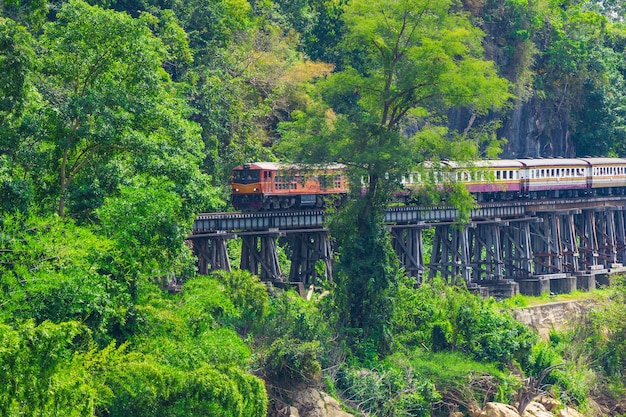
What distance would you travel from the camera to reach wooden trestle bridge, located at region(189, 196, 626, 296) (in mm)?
38094

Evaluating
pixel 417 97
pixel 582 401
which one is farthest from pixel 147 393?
pixel 582 401

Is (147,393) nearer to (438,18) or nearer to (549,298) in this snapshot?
(438,18)

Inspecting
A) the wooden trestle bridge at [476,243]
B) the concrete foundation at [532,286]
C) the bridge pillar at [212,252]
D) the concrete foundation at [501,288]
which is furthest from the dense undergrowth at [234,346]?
the concrete foundation at [532,286]

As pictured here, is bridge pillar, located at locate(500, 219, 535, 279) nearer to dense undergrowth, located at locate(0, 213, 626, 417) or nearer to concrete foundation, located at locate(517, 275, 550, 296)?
concrete foundation, located at locate(517, 275, 550, 296)

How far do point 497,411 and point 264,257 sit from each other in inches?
426

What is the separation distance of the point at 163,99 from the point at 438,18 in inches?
362

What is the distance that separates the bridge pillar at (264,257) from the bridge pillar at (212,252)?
1194mm

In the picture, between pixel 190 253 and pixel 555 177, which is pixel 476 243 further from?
pixel 190 253

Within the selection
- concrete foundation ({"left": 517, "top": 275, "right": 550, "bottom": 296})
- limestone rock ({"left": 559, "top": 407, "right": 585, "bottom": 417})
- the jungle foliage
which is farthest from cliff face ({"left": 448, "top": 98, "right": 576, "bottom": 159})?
limestone rock ({"left": 559, "top": 407, "right": 585, "bottom": 417})

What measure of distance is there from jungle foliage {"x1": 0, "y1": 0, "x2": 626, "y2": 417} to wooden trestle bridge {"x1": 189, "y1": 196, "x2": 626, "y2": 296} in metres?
2.99

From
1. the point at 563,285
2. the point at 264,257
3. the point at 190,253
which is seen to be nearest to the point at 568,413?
the point at 264,257

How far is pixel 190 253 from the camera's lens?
29.9 m

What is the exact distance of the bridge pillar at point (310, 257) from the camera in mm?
40156

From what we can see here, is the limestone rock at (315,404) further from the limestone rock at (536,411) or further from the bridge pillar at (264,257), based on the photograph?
the bridge pillar at (264,257)
